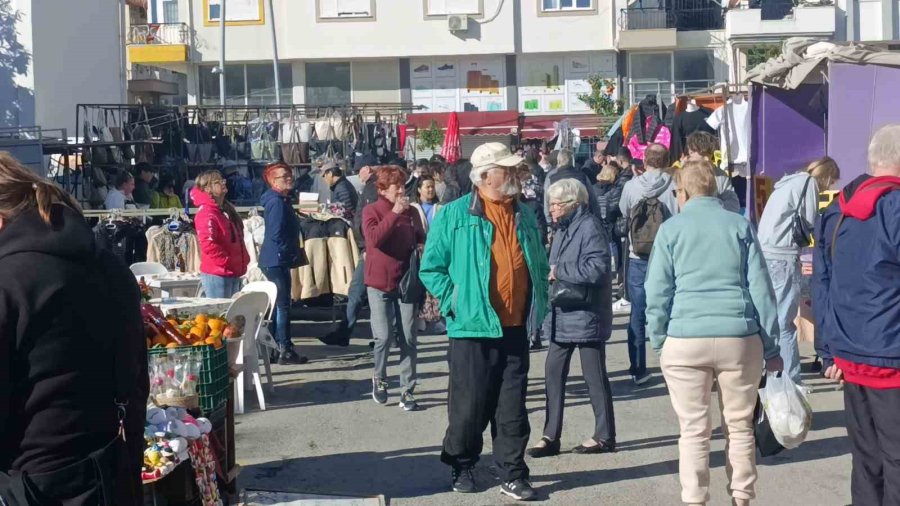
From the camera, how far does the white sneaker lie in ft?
48.6

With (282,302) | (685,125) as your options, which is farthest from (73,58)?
(282,302)

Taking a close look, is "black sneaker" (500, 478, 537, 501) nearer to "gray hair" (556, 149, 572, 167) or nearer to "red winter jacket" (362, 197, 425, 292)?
"red winter jacket" (362, 197, 425, 292)

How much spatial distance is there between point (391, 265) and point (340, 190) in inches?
214

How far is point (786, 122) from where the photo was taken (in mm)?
12180

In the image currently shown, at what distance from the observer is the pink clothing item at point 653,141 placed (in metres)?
16.6

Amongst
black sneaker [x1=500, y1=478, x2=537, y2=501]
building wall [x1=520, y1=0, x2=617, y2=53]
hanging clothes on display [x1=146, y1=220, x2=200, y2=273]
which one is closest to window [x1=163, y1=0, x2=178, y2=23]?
building wall [x1=520, y1=0, x2=617, y2=53]

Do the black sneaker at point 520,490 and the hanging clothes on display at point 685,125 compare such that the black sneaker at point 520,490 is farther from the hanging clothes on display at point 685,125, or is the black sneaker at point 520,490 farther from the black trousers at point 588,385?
the hanging clothes on display at point 685,125

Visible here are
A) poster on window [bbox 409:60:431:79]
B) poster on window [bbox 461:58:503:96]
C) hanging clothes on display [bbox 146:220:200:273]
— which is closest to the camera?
hanging clothes on display [bbox 146:220:200:273]

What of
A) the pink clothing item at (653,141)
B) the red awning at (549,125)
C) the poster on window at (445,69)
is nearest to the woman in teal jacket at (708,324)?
the pink clothing item at (653,141)

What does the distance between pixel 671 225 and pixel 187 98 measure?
1668 inches

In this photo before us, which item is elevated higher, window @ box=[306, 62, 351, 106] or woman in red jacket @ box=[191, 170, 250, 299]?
window @ box=[306, 62, 351, 106]

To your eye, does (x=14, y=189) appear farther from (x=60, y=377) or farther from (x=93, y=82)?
(x=93, y=82)

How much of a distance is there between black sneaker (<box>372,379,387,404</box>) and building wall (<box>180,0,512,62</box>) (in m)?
35.8

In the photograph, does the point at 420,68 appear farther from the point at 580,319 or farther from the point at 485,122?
the point at 580,319
